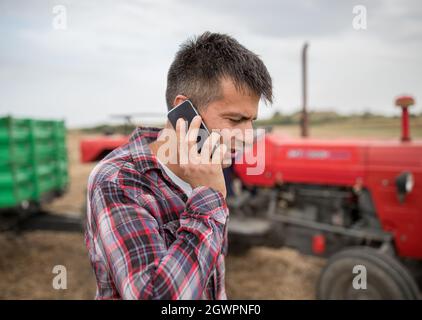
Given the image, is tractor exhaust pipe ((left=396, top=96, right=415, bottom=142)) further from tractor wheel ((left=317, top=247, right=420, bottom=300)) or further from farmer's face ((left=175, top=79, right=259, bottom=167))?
farmer's face ((left=175, top=79, right=259, bottom=167))

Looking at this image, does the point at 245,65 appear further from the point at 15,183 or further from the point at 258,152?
the point at 15,183

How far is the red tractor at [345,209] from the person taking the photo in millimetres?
2586

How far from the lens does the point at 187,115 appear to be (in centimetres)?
105

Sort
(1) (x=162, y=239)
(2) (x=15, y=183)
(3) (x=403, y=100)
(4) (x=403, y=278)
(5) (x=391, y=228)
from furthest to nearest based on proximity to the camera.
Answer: (2) (x=15, y=183), (5) (x=391, y=228), (3) (x=403, y=100), (4) (x=403, y=278), (1) (x=162, y=239)

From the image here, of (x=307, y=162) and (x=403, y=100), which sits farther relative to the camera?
(x=307, y=162)

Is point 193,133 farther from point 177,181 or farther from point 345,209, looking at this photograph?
point 345,209

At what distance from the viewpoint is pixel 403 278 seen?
2432 millimetres

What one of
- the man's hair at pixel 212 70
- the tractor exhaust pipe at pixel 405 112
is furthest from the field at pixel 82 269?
the man's hair at pixel 212 70

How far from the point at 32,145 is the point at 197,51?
3.90 meters

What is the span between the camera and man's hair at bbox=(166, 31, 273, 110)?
3.51 ft

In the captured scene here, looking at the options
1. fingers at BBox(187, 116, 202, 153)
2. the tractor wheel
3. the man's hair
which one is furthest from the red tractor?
fingers at BBox(187, 116, 202, 153)

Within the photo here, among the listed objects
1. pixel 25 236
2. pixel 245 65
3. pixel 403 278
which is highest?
pixel 245 65

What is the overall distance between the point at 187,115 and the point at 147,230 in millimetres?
380

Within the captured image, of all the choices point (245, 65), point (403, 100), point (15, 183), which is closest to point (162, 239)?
point (245, 65)
